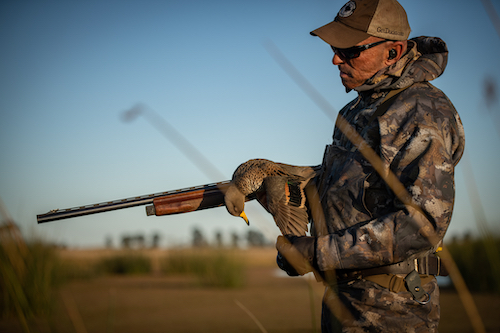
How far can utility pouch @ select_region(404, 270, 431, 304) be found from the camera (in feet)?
5.83

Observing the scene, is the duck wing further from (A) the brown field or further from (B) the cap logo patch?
(A) the brown field

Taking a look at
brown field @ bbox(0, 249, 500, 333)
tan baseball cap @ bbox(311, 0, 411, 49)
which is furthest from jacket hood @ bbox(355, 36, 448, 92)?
brown field @ bbox(0, 249, 500, 333)

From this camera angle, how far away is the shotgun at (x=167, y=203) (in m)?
2.86

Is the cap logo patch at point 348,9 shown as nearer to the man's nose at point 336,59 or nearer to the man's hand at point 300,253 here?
the man's nose at point 336,59

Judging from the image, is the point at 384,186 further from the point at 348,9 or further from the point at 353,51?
the point at 348,9

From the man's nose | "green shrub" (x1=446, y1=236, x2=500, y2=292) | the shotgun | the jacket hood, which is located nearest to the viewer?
the jacket hood

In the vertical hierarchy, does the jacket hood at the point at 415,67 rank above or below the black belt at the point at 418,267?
above

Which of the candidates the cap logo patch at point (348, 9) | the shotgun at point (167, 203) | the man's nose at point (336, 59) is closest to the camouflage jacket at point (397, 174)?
the man's nose at point (336, 59)

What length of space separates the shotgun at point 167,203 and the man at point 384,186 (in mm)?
855

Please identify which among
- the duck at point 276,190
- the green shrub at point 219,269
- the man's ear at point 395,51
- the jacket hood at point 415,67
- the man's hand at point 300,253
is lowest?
the green shrub at point 219,269

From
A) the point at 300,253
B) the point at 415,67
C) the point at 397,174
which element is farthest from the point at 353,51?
the point at 300,253

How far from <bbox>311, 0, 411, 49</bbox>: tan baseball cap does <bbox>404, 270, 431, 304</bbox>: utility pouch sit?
1222 mm

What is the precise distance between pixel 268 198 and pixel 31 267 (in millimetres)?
1452

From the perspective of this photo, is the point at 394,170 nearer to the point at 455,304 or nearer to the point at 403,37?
the point at 403,37
